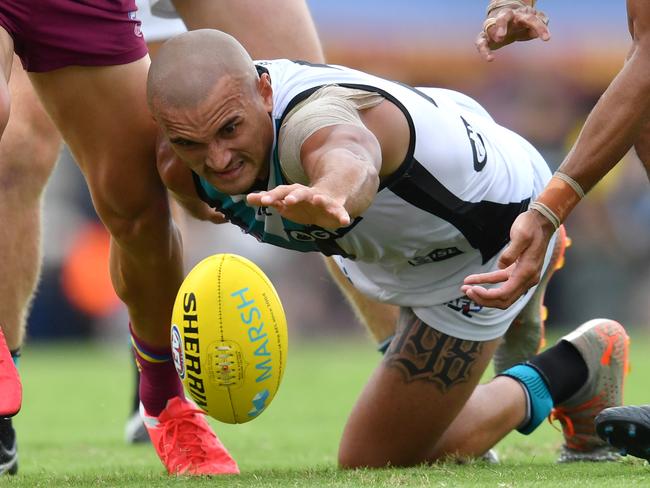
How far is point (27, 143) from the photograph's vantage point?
16.2ft

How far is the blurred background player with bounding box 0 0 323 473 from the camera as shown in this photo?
415 centimetres

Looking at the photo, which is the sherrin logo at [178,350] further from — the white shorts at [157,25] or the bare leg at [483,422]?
the white shorts at [157,25]

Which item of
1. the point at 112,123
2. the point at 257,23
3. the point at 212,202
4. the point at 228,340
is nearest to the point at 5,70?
the point at 112,123

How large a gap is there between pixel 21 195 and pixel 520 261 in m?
2.16

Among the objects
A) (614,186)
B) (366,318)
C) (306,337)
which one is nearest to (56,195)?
(306,337)

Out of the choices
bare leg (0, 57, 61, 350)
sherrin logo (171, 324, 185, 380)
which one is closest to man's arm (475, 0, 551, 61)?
sherrin logo (171, 324, 185, 380)

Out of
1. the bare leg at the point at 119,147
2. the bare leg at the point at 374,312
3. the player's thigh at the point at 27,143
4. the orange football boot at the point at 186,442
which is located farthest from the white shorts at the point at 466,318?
the player's thigh at the point at 27,143

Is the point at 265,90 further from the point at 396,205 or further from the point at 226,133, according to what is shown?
the point at 396,205

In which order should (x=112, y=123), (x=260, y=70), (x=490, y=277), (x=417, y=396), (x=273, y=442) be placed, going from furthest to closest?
(x=273, y=442), (x=417, y=396), (x=112, y=123), (x=260, y=70), (x=490, y=277)

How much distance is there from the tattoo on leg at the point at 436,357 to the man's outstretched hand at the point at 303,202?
1709 mm

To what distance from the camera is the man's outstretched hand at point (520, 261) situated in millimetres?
3525

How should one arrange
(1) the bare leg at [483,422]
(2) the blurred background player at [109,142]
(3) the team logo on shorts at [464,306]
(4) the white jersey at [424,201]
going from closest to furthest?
1. (4) the white jersey at [424,201]
2. (2) the blurred background player at [109,142]
3. (3) the team logo on shorts at [464,306]
4. (1) the bare leg at [483,422]

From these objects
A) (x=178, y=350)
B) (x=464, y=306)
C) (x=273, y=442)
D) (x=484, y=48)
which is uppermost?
(x=484, y=48)

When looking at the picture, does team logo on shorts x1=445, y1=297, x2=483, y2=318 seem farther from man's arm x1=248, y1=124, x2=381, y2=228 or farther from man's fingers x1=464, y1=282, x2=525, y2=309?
man's arm x1=248, y1=124, x2=381, y2=228
